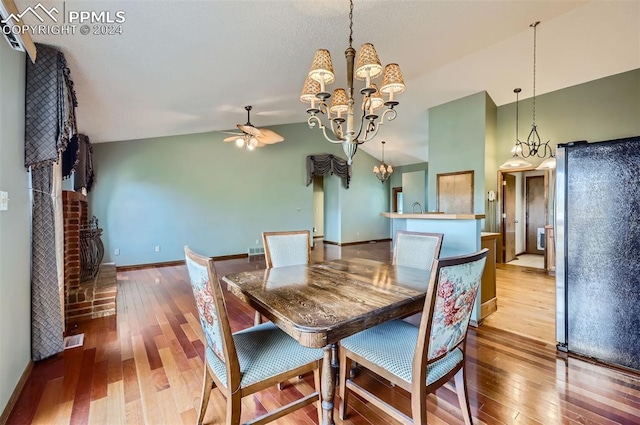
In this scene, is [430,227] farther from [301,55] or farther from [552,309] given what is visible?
[301,55]

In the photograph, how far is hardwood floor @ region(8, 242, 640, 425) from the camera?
62.5 inches

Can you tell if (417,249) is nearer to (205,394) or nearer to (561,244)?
(561,244)

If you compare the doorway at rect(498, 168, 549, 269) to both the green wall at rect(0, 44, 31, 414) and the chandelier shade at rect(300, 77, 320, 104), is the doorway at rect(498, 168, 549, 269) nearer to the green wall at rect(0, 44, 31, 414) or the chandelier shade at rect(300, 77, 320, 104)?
the chandelier shade at rect(300, 77, 320, 104)

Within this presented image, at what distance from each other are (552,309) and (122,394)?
4140mm

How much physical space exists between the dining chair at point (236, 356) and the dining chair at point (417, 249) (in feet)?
3.91

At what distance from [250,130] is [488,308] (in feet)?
12.8

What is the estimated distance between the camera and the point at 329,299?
4.78 feet

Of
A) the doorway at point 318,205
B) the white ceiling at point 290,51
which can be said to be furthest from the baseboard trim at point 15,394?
the doorway at point 318,205

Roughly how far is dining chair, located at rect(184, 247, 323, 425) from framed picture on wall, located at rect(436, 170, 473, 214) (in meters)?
4.78

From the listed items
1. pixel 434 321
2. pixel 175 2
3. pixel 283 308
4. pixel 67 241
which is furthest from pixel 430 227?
pixel 67 241

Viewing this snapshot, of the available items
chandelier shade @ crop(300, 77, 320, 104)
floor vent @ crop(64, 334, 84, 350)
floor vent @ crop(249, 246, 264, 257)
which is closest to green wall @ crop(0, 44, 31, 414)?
floor vent @ crop(64, 334, 84, 350)

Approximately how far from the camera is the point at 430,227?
10.2ft

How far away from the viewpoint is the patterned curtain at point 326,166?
7344 millimetres

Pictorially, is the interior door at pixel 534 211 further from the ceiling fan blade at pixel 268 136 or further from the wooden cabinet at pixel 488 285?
the ceiling fan blade at pixel 268 136
